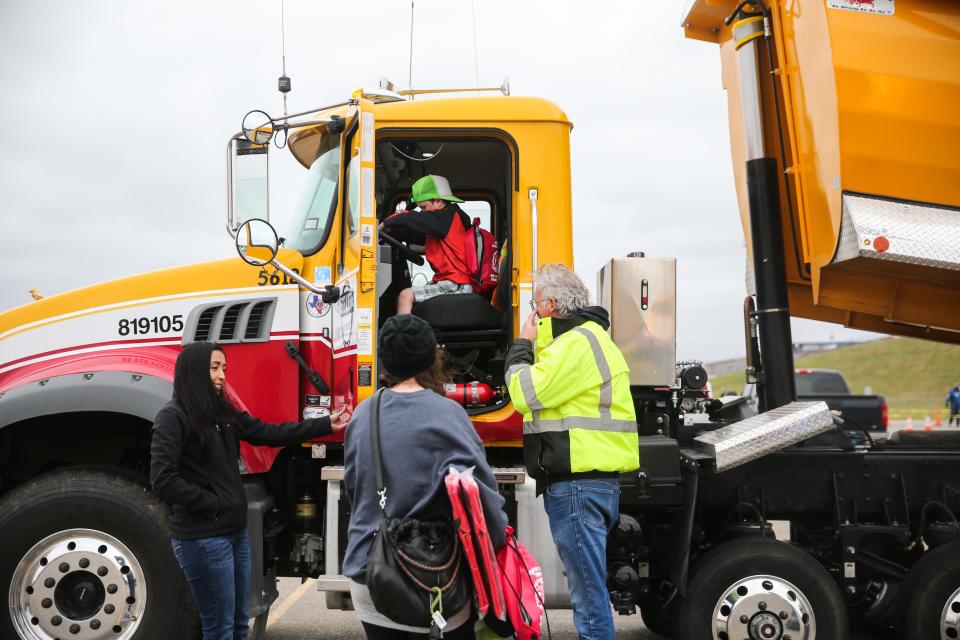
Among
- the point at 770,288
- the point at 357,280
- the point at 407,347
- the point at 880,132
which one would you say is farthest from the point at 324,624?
the point at 880,132

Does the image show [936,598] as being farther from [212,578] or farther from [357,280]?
[212,578]

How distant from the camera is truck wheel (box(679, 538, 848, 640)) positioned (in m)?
4.79

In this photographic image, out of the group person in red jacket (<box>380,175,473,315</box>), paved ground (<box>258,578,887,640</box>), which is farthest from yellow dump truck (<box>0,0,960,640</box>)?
paved ground (<box>258,578,887,640</box>)

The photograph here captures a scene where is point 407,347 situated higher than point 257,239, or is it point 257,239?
point 257,239

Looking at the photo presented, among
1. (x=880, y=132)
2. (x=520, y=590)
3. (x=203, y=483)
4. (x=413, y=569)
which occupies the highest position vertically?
(x=880, y=132)

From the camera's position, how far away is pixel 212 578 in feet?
13.5

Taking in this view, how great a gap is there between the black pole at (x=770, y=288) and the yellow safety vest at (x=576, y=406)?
1.23m

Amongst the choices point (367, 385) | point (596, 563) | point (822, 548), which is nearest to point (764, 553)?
point (822, 548)

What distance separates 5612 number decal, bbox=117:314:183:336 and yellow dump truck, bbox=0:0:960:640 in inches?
0.5

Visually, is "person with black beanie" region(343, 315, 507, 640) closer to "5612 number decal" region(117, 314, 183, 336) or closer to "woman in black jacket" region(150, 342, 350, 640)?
"woman in black jacket" region(150, 342, 350, 640)

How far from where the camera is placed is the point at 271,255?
4656mm

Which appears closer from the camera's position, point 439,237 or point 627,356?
point 627,356

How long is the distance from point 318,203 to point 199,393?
169cm

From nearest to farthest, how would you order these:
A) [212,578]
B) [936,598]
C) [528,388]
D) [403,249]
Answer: [212,578], [528,388], [936,598], [403,249]
